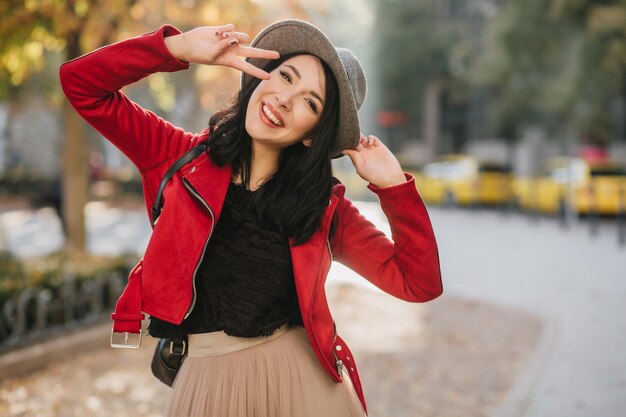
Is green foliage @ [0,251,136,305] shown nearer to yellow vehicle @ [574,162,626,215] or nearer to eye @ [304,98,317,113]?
eye @ [304,98,317,113]

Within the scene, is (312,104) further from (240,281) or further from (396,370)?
(396,370)

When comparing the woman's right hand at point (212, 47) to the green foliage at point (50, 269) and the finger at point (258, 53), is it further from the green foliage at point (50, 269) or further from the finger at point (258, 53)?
the green foliage at point (50, 269)

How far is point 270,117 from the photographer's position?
2.21 metres

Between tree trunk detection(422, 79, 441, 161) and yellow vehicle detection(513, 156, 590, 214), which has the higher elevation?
yellow vehicle detection(513, 156, 590, 214)

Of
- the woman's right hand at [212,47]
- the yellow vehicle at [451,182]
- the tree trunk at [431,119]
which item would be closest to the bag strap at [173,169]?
the woman's right hand at [212,47]

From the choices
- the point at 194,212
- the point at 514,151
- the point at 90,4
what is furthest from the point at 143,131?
the point at 514,151

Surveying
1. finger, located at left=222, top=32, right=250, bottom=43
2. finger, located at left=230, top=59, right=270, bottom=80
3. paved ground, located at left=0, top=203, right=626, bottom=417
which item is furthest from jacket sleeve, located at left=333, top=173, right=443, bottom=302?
paved ground, located at left=0, top=203, right=626, bottom=417

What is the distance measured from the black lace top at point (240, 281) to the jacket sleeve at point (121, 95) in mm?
290

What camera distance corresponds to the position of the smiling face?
221 cm

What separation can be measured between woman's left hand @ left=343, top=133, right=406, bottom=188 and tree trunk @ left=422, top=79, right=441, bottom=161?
36.4m

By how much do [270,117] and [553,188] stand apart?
60.4 feet

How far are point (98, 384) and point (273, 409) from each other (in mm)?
4182

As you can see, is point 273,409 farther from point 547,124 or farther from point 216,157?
point 547,124

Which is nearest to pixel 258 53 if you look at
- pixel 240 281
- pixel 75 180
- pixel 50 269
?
pixel 240 281
